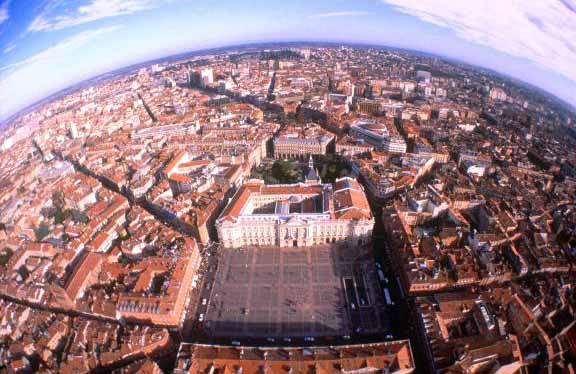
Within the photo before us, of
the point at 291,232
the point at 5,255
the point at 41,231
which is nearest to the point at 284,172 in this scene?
the point at 291,232

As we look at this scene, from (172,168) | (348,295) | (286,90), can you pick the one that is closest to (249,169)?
(172,168)

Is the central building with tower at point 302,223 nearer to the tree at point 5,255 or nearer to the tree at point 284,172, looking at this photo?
the tree at point 284,172

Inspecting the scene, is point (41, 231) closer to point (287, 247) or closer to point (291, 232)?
point (287, 247)

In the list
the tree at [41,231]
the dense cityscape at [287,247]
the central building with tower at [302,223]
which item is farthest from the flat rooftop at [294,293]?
the tree at [41,231]

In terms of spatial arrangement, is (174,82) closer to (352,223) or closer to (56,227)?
(56,227)

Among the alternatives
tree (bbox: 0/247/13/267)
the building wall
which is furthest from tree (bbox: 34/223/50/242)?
the building wall

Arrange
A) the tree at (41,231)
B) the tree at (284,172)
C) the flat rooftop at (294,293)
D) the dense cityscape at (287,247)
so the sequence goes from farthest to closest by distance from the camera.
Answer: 1. the tree at (284,172)
2. the tree at (41,231)
3. the flat rooftop at (294,293)
4. the dense cityscape at (287,247)
